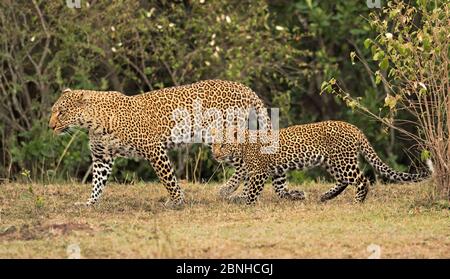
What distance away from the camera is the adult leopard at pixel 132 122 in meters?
12.6

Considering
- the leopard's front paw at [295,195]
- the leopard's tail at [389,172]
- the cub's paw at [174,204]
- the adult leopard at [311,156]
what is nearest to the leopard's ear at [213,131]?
the adult leopard at [311,156]

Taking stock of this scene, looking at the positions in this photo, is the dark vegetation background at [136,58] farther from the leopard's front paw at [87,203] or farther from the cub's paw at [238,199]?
the leopard's front paw at [87,203]

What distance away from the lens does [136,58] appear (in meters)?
18.4

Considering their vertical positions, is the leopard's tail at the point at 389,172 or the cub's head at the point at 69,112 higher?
the cub's head at the point at 69,112

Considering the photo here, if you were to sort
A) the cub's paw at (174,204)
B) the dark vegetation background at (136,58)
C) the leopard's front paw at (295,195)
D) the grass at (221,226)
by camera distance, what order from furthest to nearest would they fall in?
the dark vegetation background at (136,58)
the leopard's front paw at (295,195)
the cub's paw at (174,204)
the grass at (221,226)

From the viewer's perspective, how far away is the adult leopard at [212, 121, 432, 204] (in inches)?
494

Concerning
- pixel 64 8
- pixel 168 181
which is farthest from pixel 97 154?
pixel 64 8

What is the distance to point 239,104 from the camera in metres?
13.3

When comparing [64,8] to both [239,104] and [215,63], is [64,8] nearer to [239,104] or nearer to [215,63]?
[215,63]

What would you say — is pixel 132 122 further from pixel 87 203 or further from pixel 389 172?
pixel 389 172

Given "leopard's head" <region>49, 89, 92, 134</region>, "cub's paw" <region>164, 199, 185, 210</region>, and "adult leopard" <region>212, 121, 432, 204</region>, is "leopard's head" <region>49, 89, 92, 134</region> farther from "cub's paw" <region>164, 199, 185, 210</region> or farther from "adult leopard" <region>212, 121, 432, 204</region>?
"adult leopard" <region>212, 121, 432, 204</region>

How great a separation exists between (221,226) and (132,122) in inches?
88.2

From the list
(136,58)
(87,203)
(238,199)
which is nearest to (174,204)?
(238,199)

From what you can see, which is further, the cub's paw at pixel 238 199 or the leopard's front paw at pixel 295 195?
the leopard's front paw at pixel 295 195
